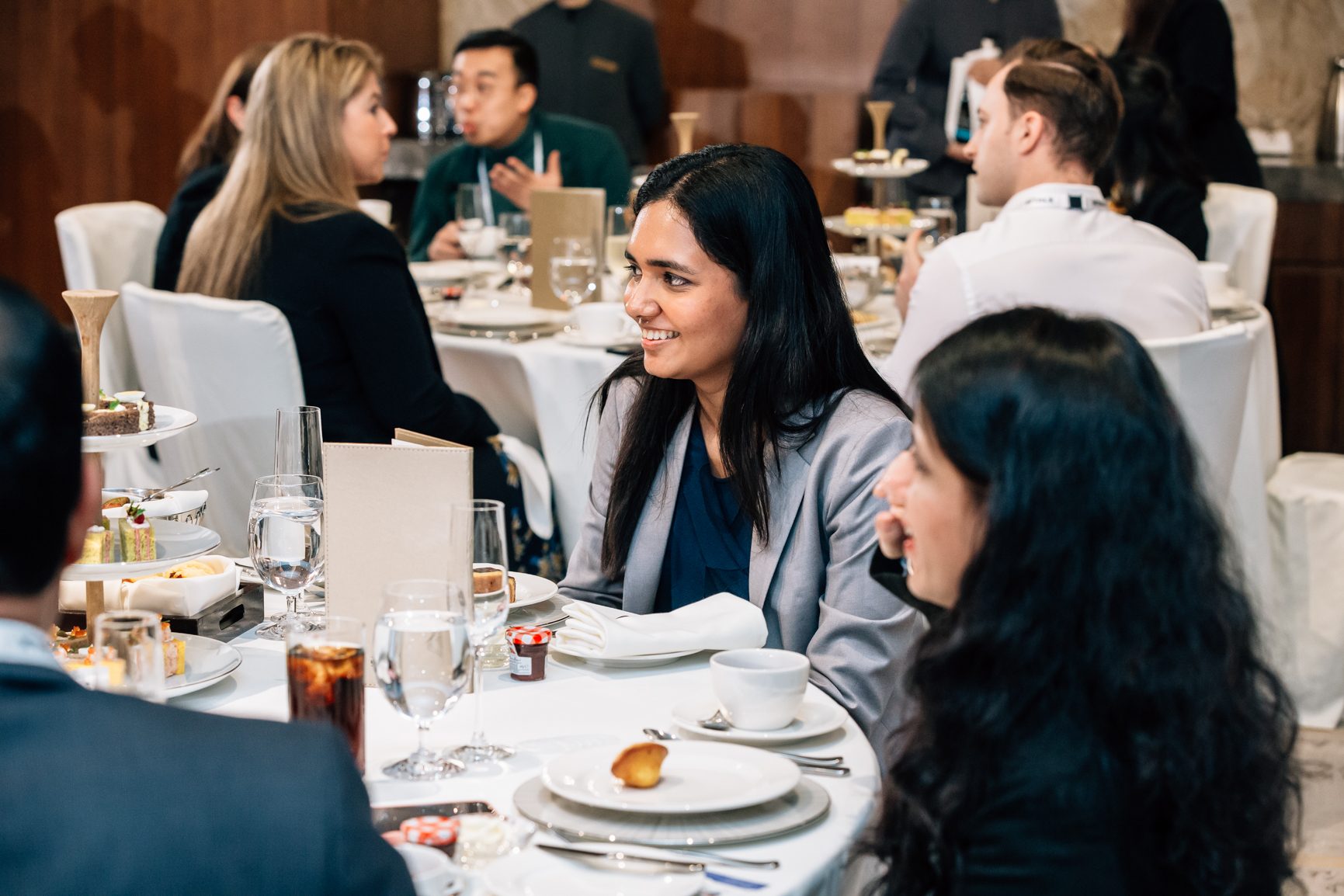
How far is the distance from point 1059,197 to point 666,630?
71.5 inches

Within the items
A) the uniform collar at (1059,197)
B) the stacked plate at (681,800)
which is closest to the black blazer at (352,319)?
the uniform collar at (1059,197)

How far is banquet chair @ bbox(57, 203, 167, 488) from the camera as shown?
3924 millimetres

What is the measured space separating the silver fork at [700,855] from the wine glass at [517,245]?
124 inches

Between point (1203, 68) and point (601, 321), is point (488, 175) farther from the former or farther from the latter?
point (1203, 68)

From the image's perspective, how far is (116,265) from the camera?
432cm

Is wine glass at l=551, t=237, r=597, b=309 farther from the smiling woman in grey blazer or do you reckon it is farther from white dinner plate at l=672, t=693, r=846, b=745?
white dinner plate at l=672, t=693, r=846, b=745

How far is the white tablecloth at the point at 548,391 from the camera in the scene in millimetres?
3438

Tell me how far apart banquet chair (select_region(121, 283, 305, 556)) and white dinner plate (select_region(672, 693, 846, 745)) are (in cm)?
170

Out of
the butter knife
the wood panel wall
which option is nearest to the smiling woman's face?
the butter knife

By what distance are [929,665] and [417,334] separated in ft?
7.39

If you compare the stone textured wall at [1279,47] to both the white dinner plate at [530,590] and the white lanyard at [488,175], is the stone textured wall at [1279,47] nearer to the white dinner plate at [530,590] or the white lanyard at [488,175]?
the white lanyard at [488,175]

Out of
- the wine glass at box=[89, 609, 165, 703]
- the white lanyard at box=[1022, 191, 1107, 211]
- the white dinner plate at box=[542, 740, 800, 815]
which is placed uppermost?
the white lanyard at box=[1022, 191, 1107, 211]

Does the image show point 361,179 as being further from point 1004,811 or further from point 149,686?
point 1004,811

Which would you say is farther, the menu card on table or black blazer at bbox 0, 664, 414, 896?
the menu card on table
